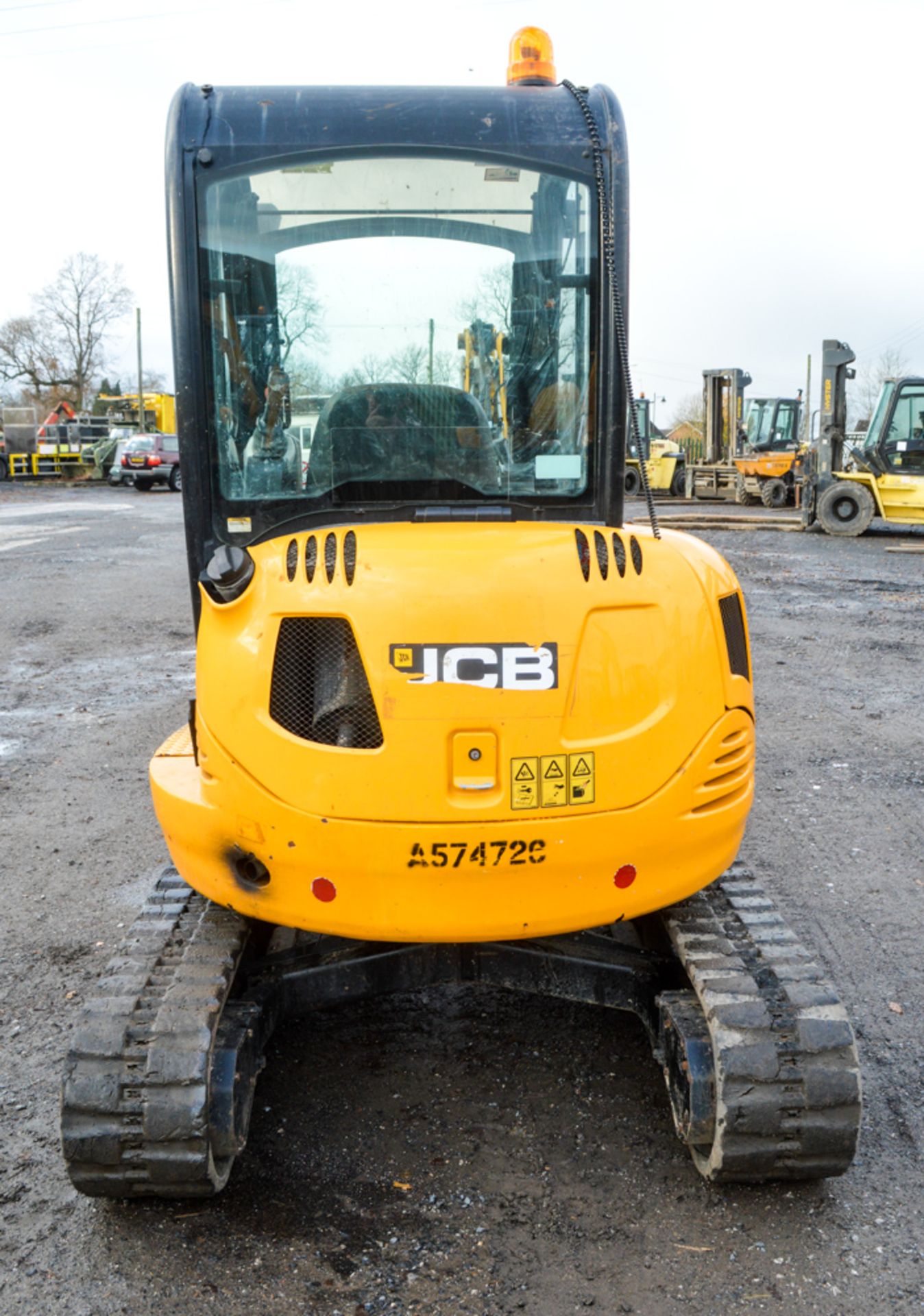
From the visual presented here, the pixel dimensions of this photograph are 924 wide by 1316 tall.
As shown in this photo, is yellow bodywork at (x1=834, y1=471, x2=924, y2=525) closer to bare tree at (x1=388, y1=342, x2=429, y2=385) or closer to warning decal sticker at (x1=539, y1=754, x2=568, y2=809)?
bare tree at (x1=388, y1=342, x2=429, y2=385)

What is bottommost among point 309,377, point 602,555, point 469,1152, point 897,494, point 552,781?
point 469,1152

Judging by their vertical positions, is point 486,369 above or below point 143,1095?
above

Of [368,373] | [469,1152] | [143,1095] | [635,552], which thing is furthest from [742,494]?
[143,1095]

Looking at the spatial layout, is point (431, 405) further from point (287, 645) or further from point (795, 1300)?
point (795, 1300)

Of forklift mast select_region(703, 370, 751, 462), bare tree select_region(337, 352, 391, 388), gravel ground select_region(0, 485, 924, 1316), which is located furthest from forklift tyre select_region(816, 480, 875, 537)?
bare tree select_region(337, 352, 391, 388)

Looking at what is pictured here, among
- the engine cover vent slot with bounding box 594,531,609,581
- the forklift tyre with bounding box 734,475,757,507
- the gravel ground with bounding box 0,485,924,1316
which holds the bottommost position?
the gravel ground with bounding box 0,485,924,1316

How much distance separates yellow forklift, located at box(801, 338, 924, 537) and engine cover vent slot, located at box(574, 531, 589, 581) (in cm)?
1912

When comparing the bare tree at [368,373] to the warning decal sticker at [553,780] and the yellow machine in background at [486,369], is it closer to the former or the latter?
the yellow machine in background at [486,369]

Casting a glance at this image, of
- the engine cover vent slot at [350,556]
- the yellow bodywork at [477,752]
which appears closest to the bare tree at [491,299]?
the yellow bodywork at [477,752]

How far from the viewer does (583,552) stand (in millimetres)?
3035

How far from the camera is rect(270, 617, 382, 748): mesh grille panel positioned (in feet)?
9.58

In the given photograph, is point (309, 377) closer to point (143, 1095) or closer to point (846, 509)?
point (143, 1095)

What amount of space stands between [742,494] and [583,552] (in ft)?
96.3

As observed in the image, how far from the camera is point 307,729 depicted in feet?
9.60
